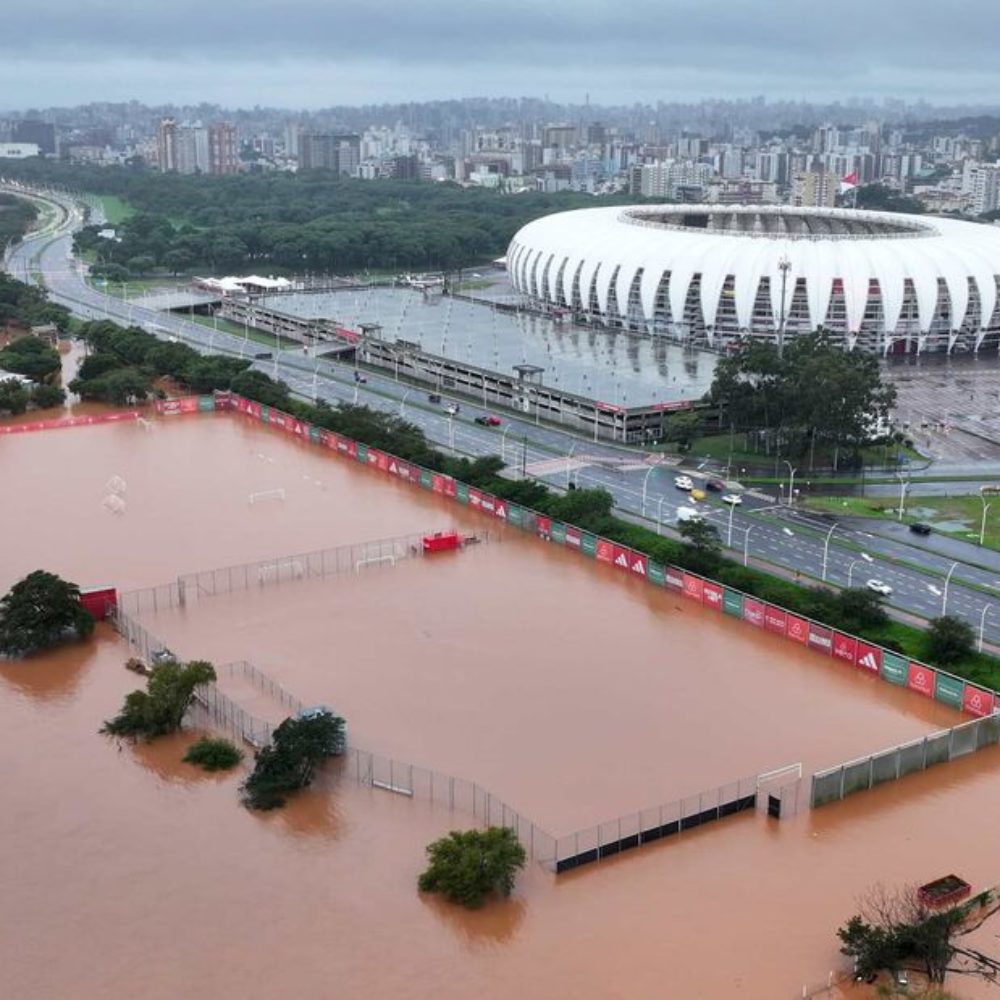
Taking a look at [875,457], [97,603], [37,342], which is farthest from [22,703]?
[37,342]

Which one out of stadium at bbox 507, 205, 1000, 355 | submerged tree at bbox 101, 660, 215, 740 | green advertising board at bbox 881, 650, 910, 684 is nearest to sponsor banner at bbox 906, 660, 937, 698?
green advertising board at bbox 881, 650, 910, 684

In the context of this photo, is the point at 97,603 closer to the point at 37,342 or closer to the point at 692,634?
the point at 692,634

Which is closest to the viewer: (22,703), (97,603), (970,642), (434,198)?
(22,703)

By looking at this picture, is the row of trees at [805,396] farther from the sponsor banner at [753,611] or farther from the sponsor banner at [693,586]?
the sponsor banner at [753,611]

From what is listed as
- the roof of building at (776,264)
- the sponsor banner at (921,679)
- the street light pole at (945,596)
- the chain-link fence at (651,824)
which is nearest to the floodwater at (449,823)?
the chain-link fence at (651,824)

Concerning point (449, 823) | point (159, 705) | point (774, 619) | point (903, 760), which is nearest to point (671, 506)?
point (774, 619)

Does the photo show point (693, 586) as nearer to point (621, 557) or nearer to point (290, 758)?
point (621, 557)

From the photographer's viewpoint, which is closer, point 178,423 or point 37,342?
point 178,423

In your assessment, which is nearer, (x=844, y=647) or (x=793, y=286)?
(x=844, y=647)
